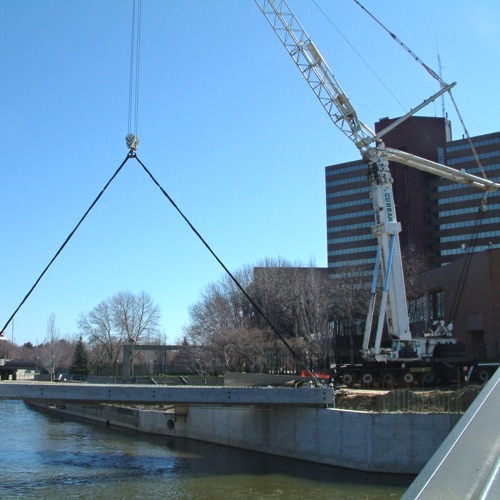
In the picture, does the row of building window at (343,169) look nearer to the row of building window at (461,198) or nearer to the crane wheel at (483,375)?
the row of building window at (461,198)

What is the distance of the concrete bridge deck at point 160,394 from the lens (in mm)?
25469

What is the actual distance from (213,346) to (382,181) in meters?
36.6

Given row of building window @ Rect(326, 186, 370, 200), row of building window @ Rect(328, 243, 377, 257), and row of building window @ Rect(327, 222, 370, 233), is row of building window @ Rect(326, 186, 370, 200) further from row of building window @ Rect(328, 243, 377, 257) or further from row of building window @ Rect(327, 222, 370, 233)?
row of building window @ Rect(328, 243, 377, 257)

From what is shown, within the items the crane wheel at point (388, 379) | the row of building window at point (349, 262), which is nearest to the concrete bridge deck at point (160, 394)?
the crane wheel at point (388, 379)

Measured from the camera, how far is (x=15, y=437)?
3803 centimetres

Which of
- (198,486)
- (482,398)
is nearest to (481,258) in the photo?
(198,486)

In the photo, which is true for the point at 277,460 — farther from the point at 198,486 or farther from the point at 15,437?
the point at 15,437

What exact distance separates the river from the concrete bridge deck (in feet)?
9.15

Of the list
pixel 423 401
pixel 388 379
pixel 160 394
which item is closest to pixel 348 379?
pixel 388 379

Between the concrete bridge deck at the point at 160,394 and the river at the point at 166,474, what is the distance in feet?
9.15

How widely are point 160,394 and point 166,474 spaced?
10.7 ft

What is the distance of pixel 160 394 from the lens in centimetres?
2627

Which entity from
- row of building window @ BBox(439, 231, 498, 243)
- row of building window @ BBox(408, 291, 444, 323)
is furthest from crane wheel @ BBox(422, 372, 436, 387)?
row of building window @ BBox(439, 231, 498, 243)

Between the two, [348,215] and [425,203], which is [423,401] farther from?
[348,215]
